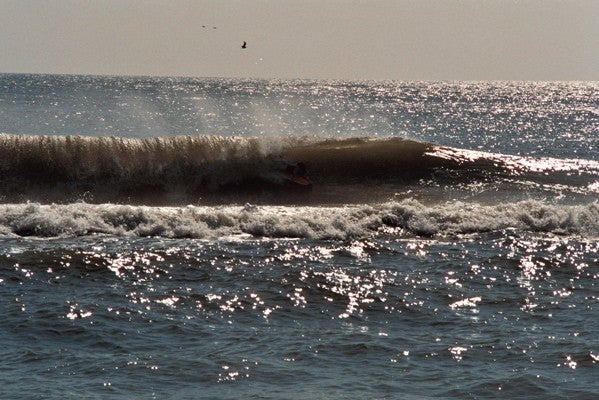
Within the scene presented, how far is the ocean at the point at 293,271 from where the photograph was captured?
11.0m

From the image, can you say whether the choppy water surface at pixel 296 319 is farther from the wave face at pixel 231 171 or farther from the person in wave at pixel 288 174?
the person in wave at pixel 288 174

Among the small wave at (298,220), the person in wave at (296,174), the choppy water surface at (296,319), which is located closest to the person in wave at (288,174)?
the person in wave at (296,174)

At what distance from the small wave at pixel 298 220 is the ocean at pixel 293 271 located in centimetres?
5

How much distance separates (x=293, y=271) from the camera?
15961 millimetres

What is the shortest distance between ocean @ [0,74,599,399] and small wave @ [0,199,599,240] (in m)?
0.05

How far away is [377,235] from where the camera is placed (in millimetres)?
19938

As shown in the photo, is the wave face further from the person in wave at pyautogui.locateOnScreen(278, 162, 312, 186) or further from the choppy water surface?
the choppy water surface

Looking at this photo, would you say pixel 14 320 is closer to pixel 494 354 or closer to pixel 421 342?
pixel 421 342

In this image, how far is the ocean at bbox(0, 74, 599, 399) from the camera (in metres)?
11.0

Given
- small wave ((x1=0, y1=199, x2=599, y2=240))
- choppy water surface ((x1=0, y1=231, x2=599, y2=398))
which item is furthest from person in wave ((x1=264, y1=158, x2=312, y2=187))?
choppy water surface ((x1=0, y1=231, x2=599, y2=398))

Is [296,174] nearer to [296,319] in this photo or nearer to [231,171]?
[231,171]

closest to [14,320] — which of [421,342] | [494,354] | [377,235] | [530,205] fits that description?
[421,342]

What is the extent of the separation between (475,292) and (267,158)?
45.5ft

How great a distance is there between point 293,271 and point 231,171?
1148 centimetres
